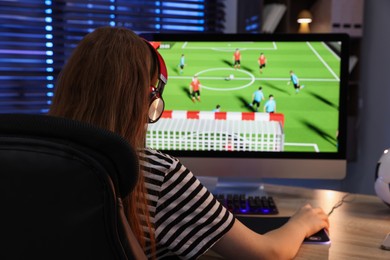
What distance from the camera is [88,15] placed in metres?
2.64

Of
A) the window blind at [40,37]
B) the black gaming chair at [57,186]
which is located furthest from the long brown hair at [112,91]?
the window blind at [40,37]

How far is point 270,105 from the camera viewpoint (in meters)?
1.59

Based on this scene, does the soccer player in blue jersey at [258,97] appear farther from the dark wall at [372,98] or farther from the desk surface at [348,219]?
the dark wall at [372,98]

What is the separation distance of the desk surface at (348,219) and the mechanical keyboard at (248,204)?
44mm

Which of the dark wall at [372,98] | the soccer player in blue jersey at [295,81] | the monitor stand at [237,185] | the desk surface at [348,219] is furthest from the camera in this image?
the dark wall at [372,98]

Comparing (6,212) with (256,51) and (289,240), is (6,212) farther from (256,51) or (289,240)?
(256,51)

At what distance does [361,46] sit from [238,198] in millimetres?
1833

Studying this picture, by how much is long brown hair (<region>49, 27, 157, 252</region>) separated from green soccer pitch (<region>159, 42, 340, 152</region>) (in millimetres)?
604

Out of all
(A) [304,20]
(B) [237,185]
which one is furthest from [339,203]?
(A) [304,20]

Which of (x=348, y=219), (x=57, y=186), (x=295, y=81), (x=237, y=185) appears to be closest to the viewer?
(x=57, y=186)

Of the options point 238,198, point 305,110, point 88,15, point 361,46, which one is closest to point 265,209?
point 238,198

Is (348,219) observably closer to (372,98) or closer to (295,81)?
(295,81)

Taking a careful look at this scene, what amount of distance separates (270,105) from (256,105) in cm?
4

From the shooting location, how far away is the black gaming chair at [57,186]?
59 centimetres
